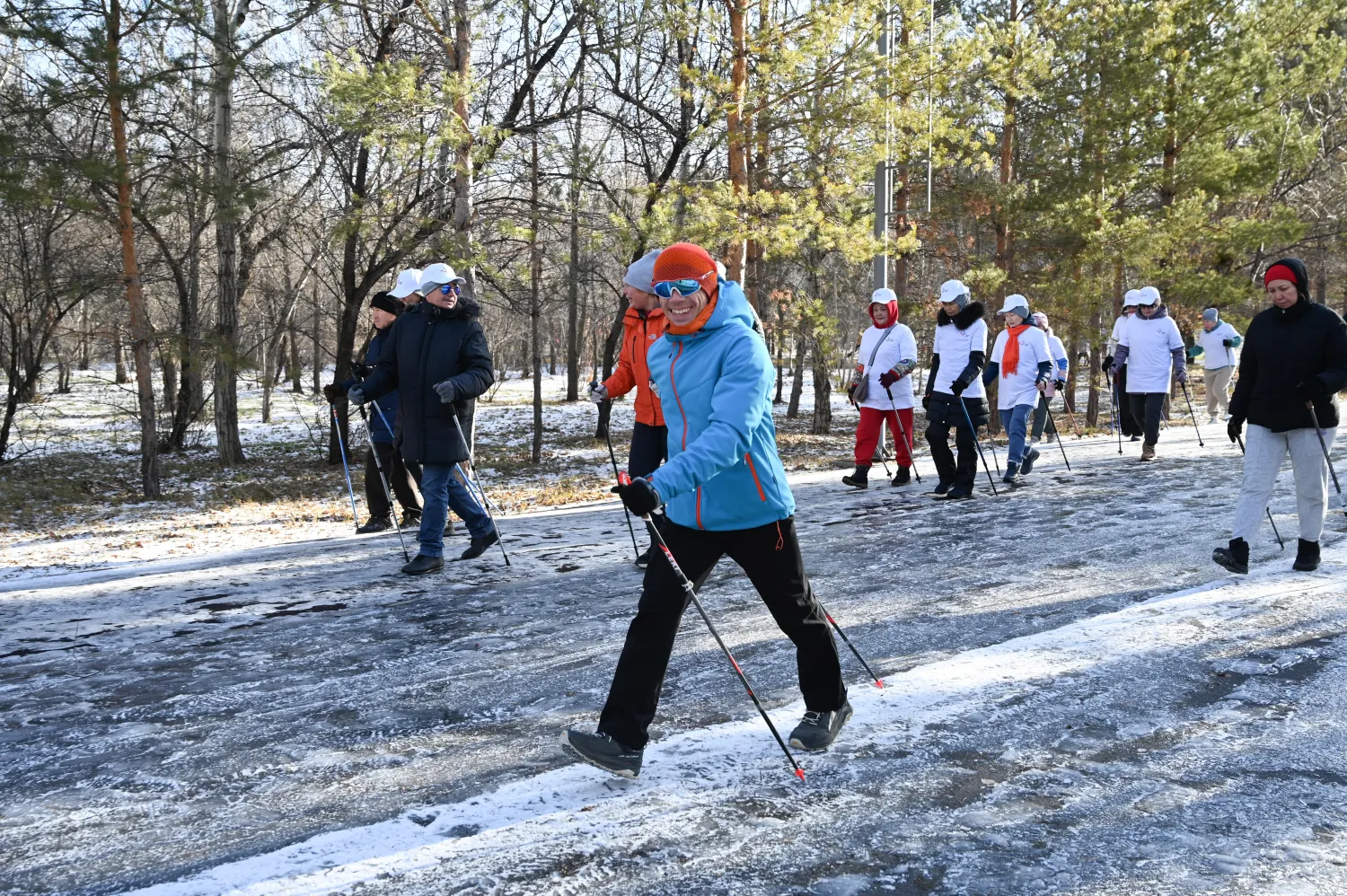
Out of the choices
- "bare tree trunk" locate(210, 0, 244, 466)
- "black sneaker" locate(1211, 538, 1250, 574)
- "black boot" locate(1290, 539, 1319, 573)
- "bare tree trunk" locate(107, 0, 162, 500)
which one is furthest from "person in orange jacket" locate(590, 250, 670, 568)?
"bare tree trunk" locate(107, 0, 162, 500)

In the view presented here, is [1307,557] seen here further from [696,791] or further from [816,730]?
[696,791]

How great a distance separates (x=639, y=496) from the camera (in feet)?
11.3

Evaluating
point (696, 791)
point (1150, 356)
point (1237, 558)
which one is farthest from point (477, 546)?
point (1150, 356)

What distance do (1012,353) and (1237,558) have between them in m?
5.16

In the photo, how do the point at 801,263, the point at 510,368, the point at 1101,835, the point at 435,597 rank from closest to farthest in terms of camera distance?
the point at 1101,835 → the point at 435,597 → the point at 801,263 → the point at 510,368

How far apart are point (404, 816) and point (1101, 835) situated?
2.38m

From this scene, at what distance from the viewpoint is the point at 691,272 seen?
12.4 feet

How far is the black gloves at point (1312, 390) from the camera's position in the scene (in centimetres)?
639

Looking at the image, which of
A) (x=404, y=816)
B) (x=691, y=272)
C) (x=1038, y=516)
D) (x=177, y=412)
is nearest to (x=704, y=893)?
(x=404, y=816)

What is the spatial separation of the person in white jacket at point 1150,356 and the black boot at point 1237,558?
6878 millimetres

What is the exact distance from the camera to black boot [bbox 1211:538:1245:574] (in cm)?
668

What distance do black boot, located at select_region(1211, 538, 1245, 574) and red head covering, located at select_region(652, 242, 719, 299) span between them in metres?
4.76

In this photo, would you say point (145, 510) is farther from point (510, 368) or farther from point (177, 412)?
point (510, 368)

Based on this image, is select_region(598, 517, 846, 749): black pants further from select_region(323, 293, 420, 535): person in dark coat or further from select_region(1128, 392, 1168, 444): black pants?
select_region(1128, 392, 1168, 444): black pants
